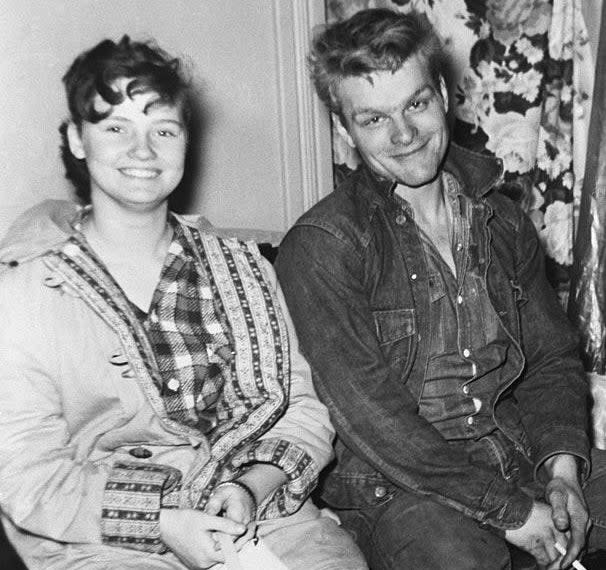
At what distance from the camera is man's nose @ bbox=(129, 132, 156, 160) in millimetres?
1444

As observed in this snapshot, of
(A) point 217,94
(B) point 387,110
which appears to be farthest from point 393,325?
(A) point 217,94

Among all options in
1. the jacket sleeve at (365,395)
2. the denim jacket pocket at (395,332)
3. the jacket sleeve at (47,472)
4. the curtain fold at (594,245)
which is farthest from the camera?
the curtain fold at (594,245)

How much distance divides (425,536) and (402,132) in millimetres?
711

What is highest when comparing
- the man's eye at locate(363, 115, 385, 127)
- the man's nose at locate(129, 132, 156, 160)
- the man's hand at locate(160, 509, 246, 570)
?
the man's nose at locate(129, 132, 156, 160)

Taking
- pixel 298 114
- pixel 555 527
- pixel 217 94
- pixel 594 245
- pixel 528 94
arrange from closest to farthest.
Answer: pixel 555 527 → pixel 594 245 → pixel 217 94 → pixel 528 94 → pixel 298 114

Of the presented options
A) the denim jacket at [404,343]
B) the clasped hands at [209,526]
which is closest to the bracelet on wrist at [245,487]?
the clasped hands at [209,526]

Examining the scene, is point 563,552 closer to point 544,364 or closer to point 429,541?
point 429,541

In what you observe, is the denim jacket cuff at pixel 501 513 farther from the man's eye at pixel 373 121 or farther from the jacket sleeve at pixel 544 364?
the man's eye at pixel 373 121

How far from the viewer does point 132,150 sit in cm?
145

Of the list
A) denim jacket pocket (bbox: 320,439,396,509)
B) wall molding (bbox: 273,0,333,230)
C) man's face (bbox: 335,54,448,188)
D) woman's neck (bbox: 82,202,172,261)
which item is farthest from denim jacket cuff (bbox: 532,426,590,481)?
wall molding (bbox: 273,0,333,230)

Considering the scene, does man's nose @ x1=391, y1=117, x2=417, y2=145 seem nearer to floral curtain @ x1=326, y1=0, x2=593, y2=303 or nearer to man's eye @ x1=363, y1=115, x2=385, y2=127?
man's eye @ x1=363, y1=115, x2=385, y2=127

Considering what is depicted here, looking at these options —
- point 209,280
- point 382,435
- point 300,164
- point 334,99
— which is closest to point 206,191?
point 300,164

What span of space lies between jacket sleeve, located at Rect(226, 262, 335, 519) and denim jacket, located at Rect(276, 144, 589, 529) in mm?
37

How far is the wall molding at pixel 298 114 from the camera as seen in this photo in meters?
2.44
